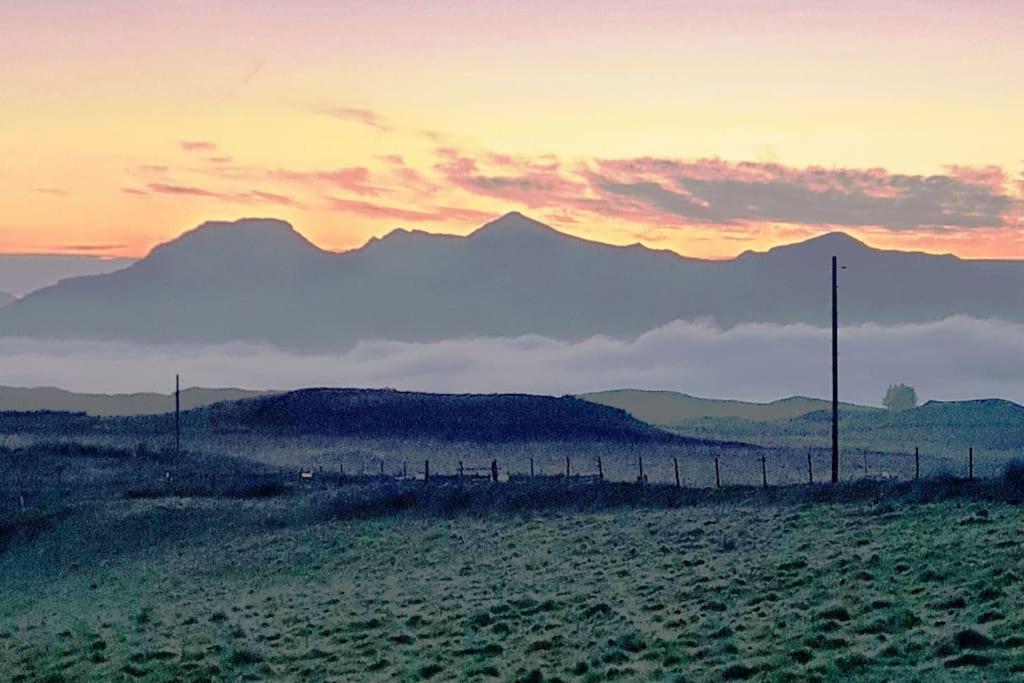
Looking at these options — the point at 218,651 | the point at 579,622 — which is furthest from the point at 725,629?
the point at 218,651

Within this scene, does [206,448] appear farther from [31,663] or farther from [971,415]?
[971,415]

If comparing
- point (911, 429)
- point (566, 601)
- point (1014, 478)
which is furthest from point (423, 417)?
point (566, 601)

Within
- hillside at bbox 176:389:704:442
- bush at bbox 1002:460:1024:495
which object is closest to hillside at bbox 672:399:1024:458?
hillside at bbox 176:389:704:442

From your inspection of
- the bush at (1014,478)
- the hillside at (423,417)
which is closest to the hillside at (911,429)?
the hillside at (423,417)

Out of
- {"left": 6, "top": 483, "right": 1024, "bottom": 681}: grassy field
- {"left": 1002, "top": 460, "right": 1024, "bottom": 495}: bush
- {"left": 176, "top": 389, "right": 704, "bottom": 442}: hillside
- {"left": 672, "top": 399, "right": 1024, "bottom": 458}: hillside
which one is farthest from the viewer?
{"left": 672, "top": 399, "right": 1024, "bottom": 458}: hillside

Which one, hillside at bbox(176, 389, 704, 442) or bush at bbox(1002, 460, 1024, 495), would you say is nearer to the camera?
bush at bbox(1002, 460, 1024, 495)

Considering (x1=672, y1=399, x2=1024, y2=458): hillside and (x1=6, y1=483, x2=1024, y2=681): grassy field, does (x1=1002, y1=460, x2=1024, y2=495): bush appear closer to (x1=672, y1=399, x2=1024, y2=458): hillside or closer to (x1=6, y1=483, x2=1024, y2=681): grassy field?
(x1=6, y1=483, x2=1024, y2=681): grassy field

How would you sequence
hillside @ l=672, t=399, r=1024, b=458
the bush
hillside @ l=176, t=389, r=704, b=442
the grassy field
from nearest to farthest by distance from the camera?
the grassy field
the bush
hillside @ l=176, t=389, r=704, b=442
hillside @ l=672, t=399, r=1024, b=458

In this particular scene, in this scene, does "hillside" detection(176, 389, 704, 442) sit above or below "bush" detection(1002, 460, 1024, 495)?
above

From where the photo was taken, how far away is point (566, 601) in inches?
1277

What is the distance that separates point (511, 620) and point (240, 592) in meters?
13.4

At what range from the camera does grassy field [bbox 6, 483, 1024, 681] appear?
24.6 m

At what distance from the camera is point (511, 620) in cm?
3112

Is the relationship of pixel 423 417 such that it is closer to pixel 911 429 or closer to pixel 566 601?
pixel 911 429
